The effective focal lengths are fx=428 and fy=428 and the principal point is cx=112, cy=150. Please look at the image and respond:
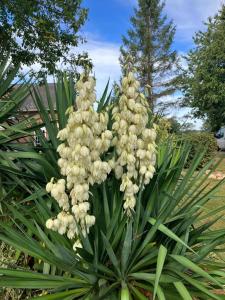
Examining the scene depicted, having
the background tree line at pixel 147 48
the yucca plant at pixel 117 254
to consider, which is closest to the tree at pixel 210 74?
the background tree line at pixel 147 48

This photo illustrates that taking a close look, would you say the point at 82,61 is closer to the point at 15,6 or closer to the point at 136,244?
the point at 136,244

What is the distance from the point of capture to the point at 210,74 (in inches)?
1154

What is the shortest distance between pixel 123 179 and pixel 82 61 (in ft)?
3.16

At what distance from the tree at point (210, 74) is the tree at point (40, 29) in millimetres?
16666

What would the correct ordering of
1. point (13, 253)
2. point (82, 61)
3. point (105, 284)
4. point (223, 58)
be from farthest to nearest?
point (223, 58) < point (13, 253) < point (82, 61) < point (105, 284)

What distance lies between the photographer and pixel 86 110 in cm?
271

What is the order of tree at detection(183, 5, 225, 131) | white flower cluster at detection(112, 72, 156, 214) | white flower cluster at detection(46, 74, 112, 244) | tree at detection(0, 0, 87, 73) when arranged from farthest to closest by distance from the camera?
tree at detection(183, 5, 225, 131), tree at detection(0, 0, 87, 73), white flower cluster at detection(112, 72, 156, 214), white flower cluster at detection(46, 74, 112, 244)

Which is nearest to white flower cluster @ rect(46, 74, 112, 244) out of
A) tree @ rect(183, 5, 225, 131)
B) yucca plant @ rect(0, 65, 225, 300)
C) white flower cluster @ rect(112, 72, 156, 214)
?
yucca plant @ rect(0, 65, 225, 300)

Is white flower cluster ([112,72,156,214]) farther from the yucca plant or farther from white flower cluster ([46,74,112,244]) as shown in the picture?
white flower cluster ([46,74,112,244])

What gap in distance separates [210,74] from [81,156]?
27960mm

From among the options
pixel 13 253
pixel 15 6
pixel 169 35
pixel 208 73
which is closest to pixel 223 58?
pixel 208 73

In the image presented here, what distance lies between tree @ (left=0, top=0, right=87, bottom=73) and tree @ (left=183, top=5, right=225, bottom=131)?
54.7 feet

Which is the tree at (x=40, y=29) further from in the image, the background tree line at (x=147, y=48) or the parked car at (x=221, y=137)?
the parked car at (x=221, y=137)

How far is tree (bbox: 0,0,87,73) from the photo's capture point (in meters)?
11.8
